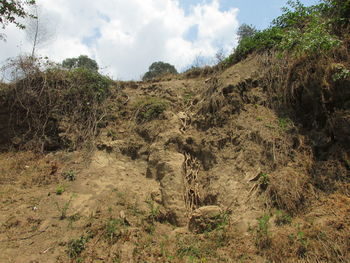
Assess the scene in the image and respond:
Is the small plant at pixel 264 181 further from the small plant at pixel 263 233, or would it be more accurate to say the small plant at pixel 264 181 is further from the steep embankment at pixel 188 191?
the small plant at pixel 263 233

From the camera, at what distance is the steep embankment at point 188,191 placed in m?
4.17

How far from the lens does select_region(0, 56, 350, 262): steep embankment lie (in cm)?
417

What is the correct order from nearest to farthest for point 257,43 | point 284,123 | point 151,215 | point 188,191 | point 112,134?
point 151,215 < point 284,123 < point 188,191 < point 112,134 < point 257,43

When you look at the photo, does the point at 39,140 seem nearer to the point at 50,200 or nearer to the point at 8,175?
the point at 8,175

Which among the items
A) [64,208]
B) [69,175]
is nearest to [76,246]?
[64,208]

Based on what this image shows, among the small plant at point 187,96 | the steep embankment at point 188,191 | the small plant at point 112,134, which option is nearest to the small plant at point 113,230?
the steep embankment at point 188,191

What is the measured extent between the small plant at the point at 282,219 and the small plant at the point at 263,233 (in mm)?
157

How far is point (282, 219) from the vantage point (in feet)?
14.2

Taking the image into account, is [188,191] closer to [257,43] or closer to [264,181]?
[264,181]

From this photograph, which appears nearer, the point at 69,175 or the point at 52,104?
the point at 69,175

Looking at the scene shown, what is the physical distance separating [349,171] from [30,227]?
579cm

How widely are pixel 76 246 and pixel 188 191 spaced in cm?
247

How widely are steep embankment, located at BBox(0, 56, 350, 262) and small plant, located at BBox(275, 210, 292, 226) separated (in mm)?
17

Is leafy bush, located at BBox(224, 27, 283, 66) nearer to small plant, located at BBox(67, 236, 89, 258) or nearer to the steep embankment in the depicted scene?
the steep embankment
